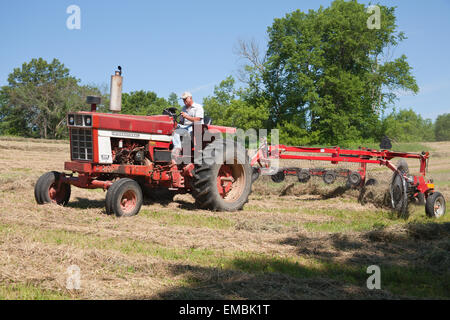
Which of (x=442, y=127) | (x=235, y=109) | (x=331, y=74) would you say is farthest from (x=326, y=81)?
(x=442, y=127)

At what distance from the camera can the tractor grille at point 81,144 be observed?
23.7ft

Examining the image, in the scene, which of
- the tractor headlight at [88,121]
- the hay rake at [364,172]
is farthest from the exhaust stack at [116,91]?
the hay rake at [364,172]

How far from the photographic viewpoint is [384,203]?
880cm

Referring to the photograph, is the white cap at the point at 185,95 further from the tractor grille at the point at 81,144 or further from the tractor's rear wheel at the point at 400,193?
the tractor's rear wheel at the point at 400,193

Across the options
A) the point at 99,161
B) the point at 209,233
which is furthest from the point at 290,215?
the point at 99,161

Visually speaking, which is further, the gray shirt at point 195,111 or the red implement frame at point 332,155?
the red implement frame at point 332,155

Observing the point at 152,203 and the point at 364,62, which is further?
the point at 364,62

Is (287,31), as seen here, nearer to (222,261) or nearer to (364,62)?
(364,62)

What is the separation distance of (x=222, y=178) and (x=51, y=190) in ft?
10.3

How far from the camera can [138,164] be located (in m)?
7.83

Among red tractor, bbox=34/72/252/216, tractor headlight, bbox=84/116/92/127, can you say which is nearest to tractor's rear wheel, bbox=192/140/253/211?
red tractor, bbox=34/72/252/216

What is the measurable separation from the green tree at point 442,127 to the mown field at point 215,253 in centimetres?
11091

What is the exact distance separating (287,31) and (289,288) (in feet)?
118
